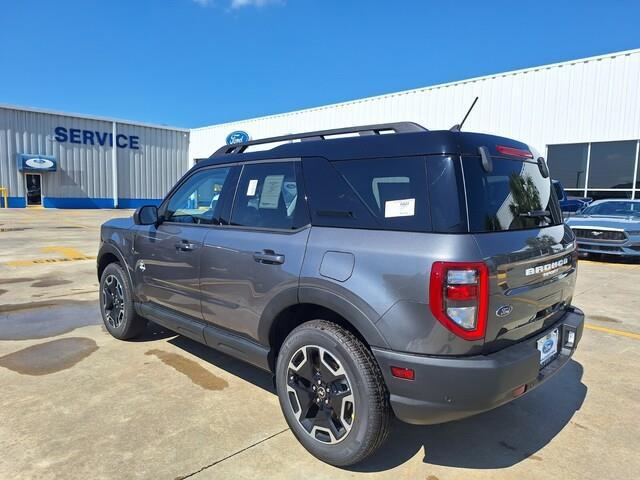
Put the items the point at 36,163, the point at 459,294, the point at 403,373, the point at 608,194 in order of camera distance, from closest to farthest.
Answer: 1. the point at 459,294
2. the point at 403,373
3. the point at 608,194
4. the point at 36,163

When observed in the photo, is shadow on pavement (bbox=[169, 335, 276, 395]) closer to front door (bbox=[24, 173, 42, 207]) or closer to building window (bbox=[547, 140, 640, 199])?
building window (bbox=[547, 140, 640, 199])

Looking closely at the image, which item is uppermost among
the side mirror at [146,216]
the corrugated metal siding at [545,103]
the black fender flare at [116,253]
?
the corrugated metal siding at [545,103]

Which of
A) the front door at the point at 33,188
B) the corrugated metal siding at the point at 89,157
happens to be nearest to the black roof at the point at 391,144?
the corrugated metal siding at the point at 89,157

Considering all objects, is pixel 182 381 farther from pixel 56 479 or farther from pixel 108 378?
pixel 56 479

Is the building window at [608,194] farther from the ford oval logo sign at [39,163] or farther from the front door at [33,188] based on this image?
the front door at [33,188]

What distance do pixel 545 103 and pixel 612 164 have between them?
10.00 feet

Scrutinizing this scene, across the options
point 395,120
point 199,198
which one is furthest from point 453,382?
point 395,120

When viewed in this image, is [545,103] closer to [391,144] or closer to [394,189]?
[391,144]

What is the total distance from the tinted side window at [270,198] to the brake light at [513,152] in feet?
3.97

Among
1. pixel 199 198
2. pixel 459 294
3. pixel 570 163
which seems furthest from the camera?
pixel 570 163

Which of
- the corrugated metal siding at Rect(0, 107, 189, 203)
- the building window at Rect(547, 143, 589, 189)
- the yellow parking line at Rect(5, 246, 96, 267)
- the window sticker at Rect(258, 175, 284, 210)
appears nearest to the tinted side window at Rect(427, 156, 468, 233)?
the window sticker at Rect(258, 175, 284, 210)

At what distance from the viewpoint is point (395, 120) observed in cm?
1975

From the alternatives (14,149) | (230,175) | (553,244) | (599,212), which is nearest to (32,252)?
(230,175)

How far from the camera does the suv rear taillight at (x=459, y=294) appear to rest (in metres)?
2.09
